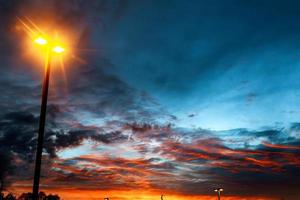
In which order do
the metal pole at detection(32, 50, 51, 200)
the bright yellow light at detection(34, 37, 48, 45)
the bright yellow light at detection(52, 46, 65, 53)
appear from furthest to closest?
the bright yellow light at detection(52, 46, 65, 53)
the bright yellow light at detection(34, 37, 48, 45)
the metal pole at detection(32, 50, 51, 200)

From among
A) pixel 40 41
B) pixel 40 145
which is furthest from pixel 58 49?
pixel 40 145

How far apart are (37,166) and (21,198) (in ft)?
668

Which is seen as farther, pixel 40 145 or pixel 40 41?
pixel 40 41

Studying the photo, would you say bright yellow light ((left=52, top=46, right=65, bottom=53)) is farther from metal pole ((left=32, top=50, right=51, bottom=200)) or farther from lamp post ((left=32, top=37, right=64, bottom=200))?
metal pole ((left=32, top=50, right=51, bottom=200))

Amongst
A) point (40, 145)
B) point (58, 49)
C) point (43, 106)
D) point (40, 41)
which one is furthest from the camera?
point (58, 49)

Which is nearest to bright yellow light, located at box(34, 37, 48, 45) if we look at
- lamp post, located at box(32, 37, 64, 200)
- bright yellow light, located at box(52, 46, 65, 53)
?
lamp post, located at box(32, 37, 64, 200)

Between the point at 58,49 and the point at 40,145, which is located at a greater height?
the point at 58,49

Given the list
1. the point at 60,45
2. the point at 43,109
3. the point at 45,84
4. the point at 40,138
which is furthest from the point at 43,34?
the point at 40,138

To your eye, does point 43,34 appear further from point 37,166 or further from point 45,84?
point 37,166

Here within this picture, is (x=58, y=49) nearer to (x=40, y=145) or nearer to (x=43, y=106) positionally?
(x=43, y=106)

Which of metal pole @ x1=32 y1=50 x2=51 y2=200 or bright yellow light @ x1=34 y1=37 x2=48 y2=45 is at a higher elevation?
bright yellow light @ x1=34 y1=37 x2=48 y2=45

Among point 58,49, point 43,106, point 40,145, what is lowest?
point 40,145

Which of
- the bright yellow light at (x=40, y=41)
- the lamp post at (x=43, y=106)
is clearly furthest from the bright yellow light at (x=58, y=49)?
the bright yellow light at (x=40, y=41)

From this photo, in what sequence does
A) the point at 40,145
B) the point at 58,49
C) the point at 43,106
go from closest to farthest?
the point at 40,145 → the point at 43,106 → the point at 58,49
